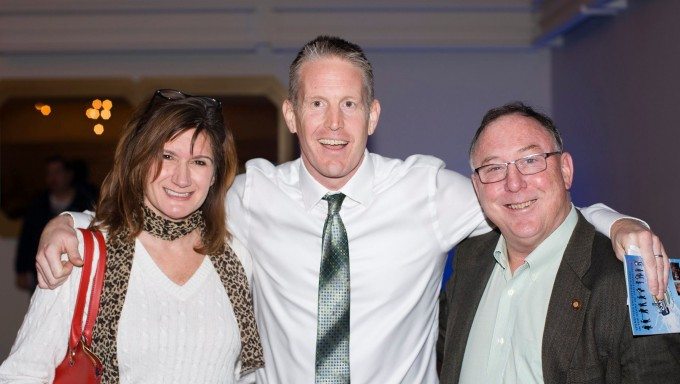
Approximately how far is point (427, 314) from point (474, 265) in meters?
0.25

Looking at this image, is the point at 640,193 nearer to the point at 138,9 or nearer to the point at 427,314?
the point at 427,314

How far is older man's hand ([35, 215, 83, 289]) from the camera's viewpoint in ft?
7.25

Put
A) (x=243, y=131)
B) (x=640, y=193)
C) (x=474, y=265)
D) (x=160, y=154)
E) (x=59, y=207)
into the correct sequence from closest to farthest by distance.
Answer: (x=160, y=154) → (x=474, y=265) → (x=640, y=193) → (x=59, y=207) → (x=243, y=131)

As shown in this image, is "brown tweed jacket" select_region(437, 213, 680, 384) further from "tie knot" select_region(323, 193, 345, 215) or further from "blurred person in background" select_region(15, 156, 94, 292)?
"blurred person in background" select_region(15, 156, 94, 292)

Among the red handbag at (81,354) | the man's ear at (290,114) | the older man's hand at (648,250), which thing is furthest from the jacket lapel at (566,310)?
the red handbag at (81,354)

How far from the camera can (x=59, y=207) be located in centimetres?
679

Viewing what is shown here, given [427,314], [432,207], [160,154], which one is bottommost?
[427,314]

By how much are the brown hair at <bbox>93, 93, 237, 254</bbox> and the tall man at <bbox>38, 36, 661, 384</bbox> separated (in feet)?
0.81

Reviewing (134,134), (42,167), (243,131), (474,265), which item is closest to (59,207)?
(42,167)

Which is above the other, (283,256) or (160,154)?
(160,154)

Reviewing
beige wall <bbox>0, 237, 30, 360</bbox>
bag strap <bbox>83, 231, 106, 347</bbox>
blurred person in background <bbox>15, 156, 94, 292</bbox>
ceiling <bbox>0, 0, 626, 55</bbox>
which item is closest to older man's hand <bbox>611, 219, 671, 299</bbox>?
bag strap <bbox>83, 231, 106, 347</bbox>

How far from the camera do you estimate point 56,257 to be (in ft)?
7.28

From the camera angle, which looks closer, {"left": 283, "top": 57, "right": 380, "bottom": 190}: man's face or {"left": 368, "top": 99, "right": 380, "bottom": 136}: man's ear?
{"left": 283, "top": 57, "right": 380, "bottom": 190}: man's face

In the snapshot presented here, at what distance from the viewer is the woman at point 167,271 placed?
2.25m
